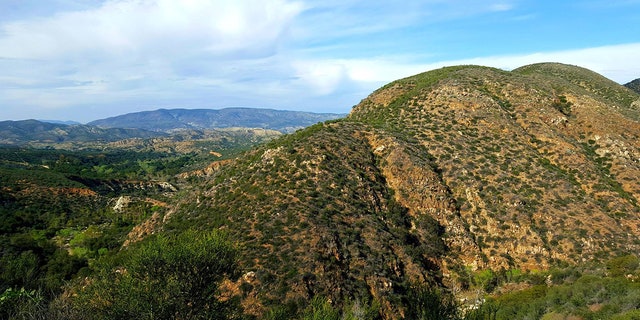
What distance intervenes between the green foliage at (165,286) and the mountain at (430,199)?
7.48 metres

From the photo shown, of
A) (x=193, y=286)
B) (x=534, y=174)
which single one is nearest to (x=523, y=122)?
(x=534, y=174)

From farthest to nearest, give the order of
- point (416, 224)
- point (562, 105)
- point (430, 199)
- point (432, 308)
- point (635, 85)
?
point (635, 85)
point (562, 105)
point (430, 199)
point (416, 224)
point (432, 308)

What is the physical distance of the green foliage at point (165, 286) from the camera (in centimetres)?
1648

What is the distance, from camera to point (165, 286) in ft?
58.7

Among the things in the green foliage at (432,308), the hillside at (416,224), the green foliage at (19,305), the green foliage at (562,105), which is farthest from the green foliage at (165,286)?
the green foliage at (562,105)

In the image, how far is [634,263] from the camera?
28781 mm

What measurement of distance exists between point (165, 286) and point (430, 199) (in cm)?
2916

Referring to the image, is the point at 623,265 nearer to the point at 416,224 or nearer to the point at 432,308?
the point at 416,224

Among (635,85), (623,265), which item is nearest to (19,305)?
(623,265)

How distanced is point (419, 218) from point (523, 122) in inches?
959

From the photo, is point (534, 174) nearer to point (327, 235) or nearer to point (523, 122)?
point (523, 122)

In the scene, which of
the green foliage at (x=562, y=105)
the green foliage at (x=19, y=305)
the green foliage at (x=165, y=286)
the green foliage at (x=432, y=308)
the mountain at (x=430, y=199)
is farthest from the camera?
the green foliage at (x=562, y=105)

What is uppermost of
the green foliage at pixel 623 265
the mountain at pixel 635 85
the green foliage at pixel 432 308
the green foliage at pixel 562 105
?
the mountain at pixel 635 85

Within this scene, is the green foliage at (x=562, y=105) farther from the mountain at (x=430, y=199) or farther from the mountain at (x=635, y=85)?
the mountain at (x=635, y=85)
